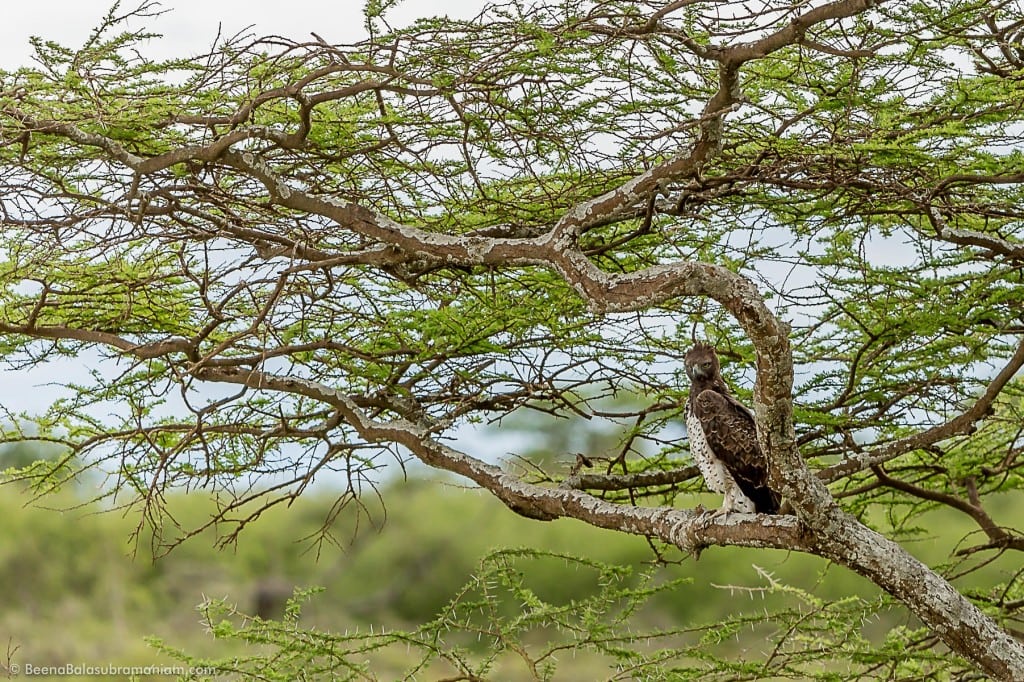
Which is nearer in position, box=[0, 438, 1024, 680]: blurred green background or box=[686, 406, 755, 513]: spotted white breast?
box=[686, 406, 755, 513]: spotted white breast

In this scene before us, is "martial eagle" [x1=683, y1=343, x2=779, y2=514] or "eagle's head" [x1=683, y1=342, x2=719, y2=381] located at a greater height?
"eagle's head" [x1=683, y1=342, x2=719, y2=381]

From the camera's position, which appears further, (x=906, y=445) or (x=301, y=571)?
(x=301, y=571)

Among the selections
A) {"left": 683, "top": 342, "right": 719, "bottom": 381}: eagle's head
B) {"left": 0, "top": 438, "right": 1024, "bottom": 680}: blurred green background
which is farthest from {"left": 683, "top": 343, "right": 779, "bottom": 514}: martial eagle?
{"left": 0, "top": 438, "right": 1024, "bottom": 680}: blurred green background

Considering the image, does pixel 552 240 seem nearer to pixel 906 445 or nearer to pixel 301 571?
pixel 906 445

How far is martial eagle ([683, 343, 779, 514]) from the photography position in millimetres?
3609

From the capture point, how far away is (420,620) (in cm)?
1341

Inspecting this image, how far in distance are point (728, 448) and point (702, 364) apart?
0.29 m

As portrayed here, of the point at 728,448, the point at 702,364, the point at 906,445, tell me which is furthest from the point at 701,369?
the point at 906,445

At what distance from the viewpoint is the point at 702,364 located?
3750mm

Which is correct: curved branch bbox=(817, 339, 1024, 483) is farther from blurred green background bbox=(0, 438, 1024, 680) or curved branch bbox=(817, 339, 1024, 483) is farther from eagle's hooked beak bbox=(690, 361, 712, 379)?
blurred green background bbox=(0, 438, 1024, 680)

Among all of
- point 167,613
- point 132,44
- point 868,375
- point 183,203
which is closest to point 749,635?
point 167,613

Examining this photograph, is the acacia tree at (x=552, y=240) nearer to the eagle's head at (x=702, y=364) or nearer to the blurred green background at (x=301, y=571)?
the eagle's head at (x=702, y=364)

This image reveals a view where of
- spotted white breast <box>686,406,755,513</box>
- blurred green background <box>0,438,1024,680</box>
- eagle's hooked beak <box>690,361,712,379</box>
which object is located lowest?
blurred green background <box>0,438,1024,680</box>

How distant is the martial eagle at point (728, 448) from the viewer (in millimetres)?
3609
